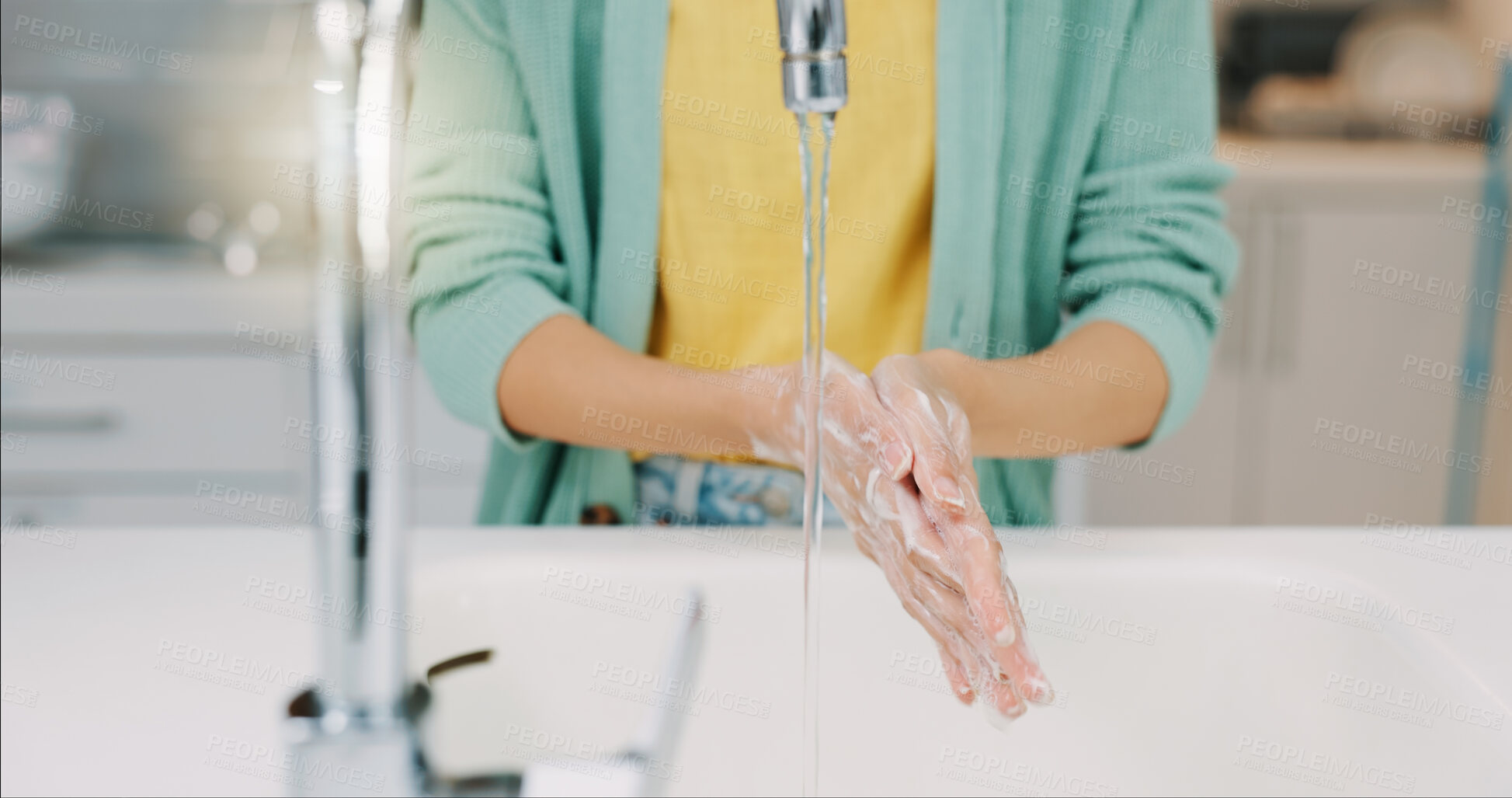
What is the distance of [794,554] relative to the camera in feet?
1.79

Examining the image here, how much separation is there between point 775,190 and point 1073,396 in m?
0.23

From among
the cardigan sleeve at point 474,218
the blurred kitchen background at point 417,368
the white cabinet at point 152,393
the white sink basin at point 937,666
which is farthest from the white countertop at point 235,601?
the white cabinet at point 152,393

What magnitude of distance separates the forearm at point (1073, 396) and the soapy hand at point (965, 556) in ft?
0.55

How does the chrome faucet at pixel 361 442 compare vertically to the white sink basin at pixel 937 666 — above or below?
above

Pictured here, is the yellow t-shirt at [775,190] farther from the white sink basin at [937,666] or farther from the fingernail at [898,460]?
the fingernail at [898,460]

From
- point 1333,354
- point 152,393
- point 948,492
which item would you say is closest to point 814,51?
point 948,492

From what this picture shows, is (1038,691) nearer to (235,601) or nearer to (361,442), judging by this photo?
(361,442)

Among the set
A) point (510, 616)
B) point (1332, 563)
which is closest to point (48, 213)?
point (510, 616)

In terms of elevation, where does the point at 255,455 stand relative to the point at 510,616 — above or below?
below

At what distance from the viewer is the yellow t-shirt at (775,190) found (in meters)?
0.69

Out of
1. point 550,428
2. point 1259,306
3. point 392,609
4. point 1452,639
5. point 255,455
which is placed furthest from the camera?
point 1259,306

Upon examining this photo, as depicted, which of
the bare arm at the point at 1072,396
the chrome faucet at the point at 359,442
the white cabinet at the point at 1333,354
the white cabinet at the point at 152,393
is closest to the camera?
the chrome faucet at the point at 359,442

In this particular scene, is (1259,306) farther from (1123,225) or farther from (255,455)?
(255,455)

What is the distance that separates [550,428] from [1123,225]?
351mm
